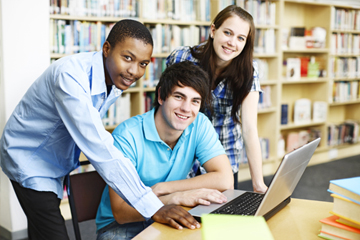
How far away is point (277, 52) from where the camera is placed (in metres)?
4.18

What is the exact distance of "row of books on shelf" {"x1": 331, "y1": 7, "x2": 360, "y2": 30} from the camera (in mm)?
4711

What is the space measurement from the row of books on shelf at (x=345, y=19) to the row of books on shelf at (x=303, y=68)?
500 millimetres

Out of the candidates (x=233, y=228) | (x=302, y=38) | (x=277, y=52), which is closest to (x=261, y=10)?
(x=277, y=52)

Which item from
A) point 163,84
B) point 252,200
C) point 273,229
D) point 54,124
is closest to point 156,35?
point 163,84

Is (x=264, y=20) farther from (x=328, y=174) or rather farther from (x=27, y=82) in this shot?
(x=27, y=82)

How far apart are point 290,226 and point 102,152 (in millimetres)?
644

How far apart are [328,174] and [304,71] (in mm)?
1288

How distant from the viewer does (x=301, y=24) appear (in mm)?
4773

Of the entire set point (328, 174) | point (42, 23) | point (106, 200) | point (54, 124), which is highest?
point (42, 23)

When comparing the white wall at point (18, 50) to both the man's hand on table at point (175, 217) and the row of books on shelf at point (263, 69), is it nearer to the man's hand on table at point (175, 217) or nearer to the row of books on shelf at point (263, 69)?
the man's hand on table at point (175, 217)

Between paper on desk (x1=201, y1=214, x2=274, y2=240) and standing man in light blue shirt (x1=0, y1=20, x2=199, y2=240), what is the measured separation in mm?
494

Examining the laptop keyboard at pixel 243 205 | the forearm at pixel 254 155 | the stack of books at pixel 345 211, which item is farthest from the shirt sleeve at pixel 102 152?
the forearm at pixel 254 155

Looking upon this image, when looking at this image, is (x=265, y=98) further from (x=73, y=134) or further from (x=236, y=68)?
(x=73, y=134)

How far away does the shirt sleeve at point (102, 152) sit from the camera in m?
1.19
